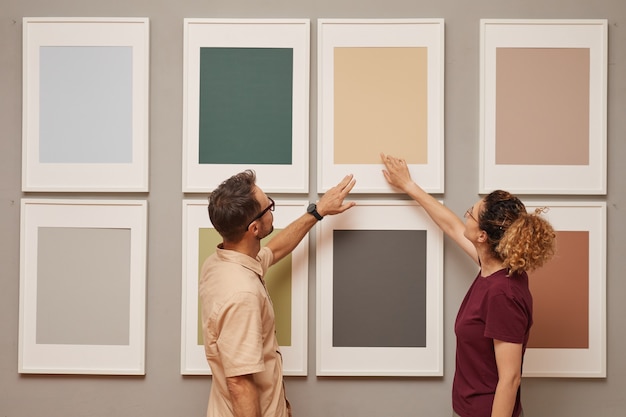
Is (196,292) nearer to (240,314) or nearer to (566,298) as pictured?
(240,314)

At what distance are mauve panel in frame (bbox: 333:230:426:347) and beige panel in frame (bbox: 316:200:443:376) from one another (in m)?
0.02

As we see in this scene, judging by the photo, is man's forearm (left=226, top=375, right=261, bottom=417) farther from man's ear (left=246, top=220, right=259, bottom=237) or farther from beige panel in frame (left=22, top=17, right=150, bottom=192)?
beige panel in frame (left=22, top=17, right=150, bottom=192)

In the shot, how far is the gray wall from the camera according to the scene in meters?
2.14

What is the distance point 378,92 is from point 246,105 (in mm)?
525

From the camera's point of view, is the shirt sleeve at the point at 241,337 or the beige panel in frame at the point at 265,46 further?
the beige panel in frame at the point at 265,46

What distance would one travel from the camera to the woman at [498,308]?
1.58 meters

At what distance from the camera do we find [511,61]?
2125 millimetres

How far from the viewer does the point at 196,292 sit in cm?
213

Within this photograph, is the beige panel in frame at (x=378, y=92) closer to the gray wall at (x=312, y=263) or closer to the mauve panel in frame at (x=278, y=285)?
the gray wall at (x=312, y=263)

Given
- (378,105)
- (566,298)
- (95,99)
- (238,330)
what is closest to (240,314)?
(238,330)

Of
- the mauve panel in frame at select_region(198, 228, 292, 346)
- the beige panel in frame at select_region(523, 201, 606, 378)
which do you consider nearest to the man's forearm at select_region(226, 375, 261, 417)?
the mauve panel in frame at select_region(198, 228, 292, 346)

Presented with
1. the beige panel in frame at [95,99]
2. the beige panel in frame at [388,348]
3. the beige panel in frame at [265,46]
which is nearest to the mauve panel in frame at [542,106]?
the beige panel in frame at [388,348]

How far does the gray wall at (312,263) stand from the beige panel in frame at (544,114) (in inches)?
1.9

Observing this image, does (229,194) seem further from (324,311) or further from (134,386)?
(134,386)
